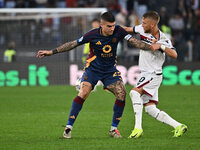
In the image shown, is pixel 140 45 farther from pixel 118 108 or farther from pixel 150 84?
pixel 118 108

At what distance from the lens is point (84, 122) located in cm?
1035

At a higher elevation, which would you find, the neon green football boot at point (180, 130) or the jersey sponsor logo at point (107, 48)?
the jersey sponsor logo at point (107, 48)

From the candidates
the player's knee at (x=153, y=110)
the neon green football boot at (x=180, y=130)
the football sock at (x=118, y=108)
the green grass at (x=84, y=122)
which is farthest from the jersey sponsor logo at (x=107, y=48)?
the neon green football boot at (x=180, y=130)

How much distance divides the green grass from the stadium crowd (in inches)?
140

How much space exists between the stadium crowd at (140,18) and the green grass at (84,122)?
3560 millimetres

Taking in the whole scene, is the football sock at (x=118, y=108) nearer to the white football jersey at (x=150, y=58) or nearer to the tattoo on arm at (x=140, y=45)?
the white football jersey at (x=150, y=58)

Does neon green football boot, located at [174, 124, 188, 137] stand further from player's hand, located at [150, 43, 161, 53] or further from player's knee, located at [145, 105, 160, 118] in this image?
player's hand, located at [150, 43, 161, 53]

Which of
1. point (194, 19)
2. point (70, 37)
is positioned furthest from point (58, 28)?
point (194, 19)

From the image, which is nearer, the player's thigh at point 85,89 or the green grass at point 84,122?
the green grass at point 84,122

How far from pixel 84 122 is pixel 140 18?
543 inches

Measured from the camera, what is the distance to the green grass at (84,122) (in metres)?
7.31

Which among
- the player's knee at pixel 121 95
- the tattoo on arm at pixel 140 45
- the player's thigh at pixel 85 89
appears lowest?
the player's knee at pixel 121 95

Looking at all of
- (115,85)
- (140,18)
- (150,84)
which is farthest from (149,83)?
(140,18)

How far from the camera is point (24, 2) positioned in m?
24.2
